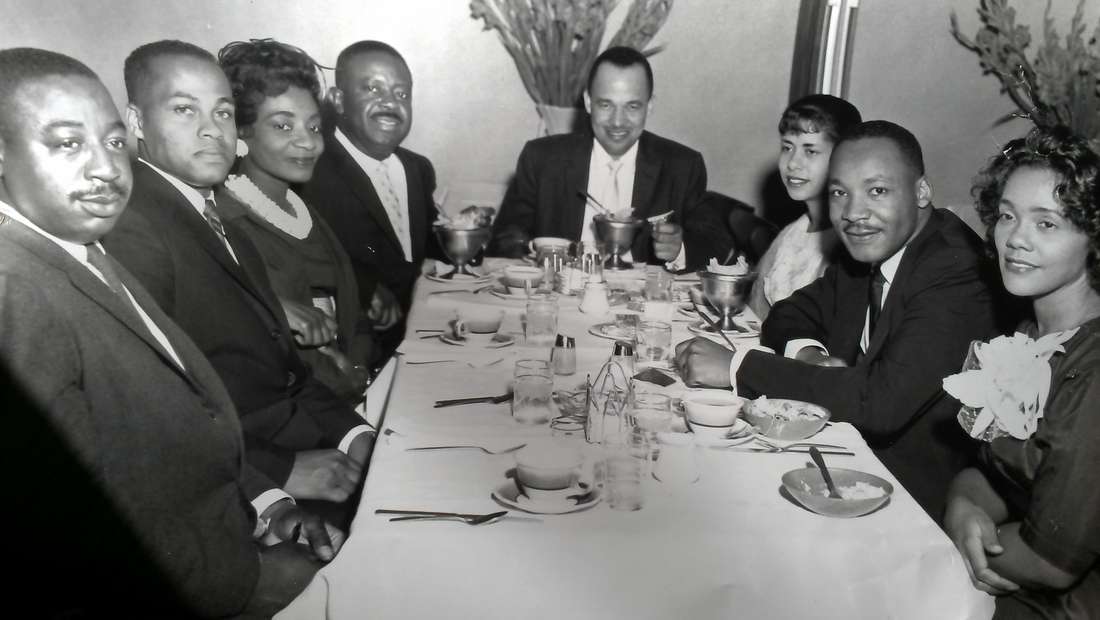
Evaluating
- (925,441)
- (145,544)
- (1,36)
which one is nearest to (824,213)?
(925,441)

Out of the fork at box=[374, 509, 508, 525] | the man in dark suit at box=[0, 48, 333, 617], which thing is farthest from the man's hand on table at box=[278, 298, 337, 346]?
the fork at box=[374, 509, 508, 525]

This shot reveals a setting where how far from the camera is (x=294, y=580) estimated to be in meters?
1.67

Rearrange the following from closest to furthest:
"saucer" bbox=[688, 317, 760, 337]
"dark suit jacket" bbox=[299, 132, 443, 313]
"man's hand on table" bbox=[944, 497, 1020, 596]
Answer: "man's hand on table" bbox=[944, 497, 1020, 596] → "saucer" bbox=[688, 317, 760, 337] → "dark suit jacket" bbox=[299, 132, 443, 313]

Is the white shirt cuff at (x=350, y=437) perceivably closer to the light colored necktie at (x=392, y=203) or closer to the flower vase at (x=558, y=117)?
the light colored necktie at (x=392, y=203)

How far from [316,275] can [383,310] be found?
606 mm

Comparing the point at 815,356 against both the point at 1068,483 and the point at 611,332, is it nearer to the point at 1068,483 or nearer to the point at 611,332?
the point at 611,332

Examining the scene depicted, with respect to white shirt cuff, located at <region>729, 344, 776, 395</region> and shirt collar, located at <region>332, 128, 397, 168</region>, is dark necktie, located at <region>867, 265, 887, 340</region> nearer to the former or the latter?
white shirt cuff, located at <region>729, 344, 776, 395</region>

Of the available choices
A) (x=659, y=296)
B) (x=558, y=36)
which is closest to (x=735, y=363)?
(x=659, y=296)

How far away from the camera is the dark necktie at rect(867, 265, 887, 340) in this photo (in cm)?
230

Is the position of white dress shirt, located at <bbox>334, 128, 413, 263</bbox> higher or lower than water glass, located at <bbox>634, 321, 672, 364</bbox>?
higher

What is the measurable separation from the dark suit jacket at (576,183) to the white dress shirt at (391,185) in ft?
1.39

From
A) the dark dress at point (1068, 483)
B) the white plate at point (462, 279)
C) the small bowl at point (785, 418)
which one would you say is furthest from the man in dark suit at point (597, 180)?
the dark dress at point (1068, 483)

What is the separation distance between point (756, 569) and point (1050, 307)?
2.91 ft

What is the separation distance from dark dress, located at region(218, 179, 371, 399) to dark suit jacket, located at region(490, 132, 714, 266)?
1261mm
